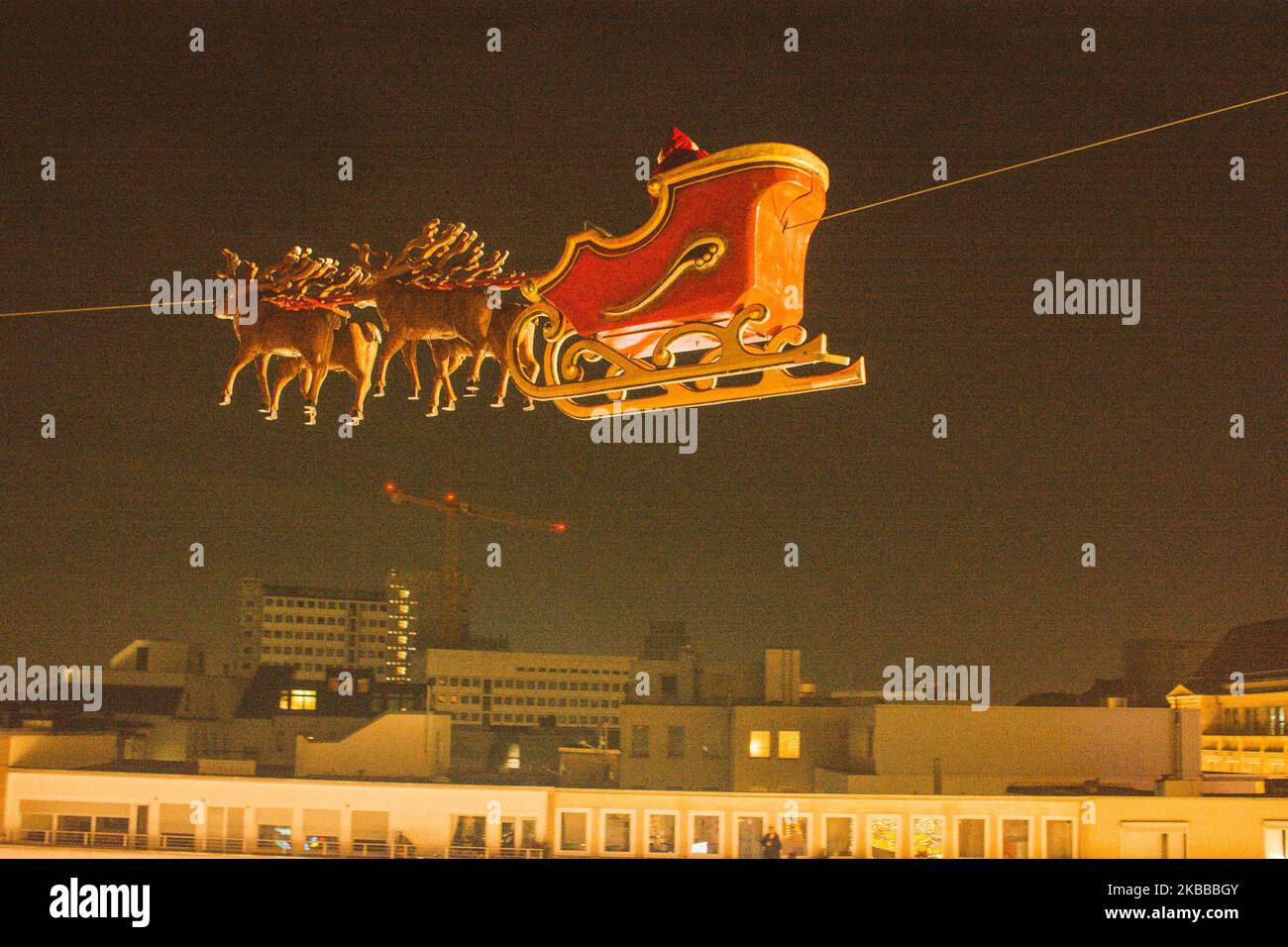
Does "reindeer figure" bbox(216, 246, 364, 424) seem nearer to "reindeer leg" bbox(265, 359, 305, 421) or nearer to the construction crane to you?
"reindeer leg" bbox(265, 359, 305, 421)

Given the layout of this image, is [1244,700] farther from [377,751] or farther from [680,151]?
[680,151]

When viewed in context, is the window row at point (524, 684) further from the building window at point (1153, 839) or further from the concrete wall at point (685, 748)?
the building window at point (1153, 839)

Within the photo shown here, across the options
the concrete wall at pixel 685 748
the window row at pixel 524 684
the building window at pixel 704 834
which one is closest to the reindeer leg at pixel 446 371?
Answer: the building window at pixel 704 834

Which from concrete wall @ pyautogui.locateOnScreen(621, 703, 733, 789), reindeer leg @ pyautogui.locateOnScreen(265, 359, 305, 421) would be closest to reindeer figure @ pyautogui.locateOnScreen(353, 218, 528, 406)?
reindeer leg @ pyautogui.locateOnScreen(265, 359, 305, 421)
